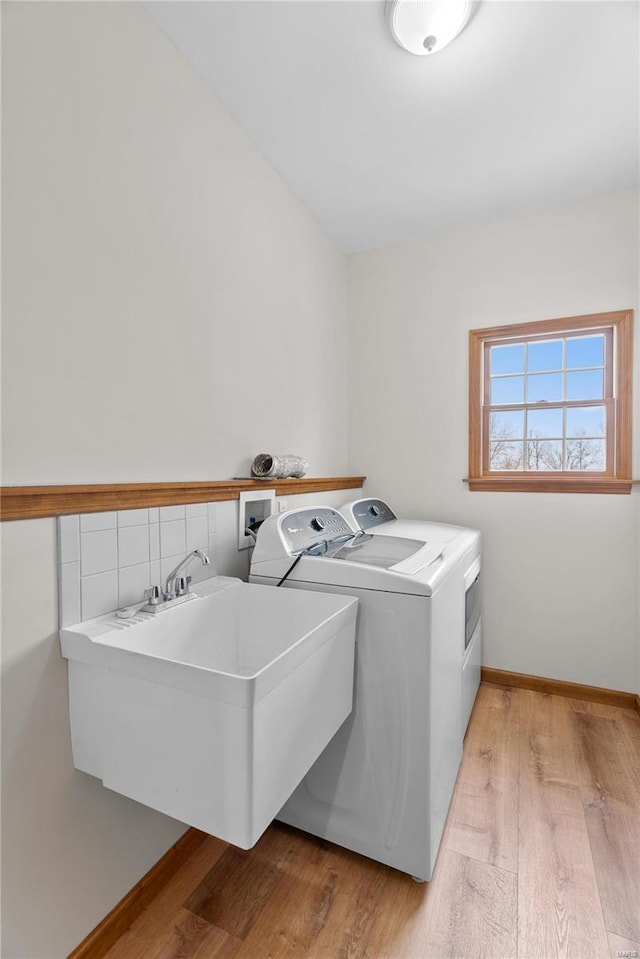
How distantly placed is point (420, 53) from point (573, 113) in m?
0.75

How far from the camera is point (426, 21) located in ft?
4.58

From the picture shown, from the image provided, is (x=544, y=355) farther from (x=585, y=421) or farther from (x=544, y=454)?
(x=544, y=454)

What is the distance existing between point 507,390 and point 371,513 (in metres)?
1.10

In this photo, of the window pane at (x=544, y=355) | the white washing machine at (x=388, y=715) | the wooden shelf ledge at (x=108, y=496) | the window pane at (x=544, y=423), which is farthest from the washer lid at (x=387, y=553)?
the window pane at (x=544, y=355)

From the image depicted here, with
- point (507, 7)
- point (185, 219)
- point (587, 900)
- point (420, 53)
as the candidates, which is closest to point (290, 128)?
point (420, 53)

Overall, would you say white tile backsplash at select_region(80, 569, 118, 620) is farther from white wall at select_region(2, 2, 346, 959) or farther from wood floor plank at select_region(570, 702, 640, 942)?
wood floor plank at select_region(570, 702, 640, 942)

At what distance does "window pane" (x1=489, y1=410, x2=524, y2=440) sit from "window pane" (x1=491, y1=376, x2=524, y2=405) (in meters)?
0.07

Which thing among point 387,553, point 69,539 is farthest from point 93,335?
point 387,553

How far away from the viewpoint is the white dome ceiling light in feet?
4.42

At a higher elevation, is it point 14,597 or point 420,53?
point 420,53

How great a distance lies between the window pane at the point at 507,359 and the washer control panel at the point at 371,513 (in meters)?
1.05

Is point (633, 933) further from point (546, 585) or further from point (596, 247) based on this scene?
point (596, 247)

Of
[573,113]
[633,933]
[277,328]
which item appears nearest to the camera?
[633,933]

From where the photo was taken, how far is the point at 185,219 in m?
1.55
